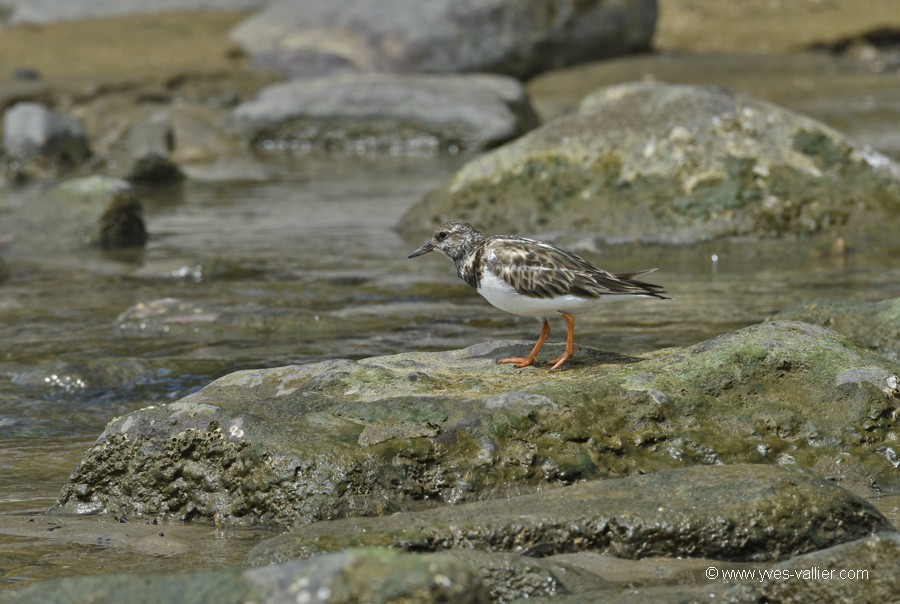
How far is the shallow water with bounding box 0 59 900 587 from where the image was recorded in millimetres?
6391

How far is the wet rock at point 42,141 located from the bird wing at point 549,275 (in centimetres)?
1419

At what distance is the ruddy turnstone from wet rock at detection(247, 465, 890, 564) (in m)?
1.53

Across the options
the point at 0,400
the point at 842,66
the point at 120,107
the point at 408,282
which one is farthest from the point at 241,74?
the point at 0,400

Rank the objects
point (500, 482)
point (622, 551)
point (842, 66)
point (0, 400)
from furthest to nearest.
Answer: point (842, 66) < point (0, 400) < point (500, 482) < point (622, 551)

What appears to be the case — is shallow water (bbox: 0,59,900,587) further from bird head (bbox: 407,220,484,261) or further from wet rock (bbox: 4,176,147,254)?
bird head (bbox: 407,220,484,261)

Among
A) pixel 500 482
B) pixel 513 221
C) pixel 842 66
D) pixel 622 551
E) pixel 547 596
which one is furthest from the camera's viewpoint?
pixel 842 66

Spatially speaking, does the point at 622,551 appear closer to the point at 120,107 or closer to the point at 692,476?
the point at 692,476

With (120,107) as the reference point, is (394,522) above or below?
below

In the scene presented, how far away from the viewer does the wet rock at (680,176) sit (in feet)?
40.2

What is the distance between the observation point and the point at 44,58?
2494 centimetres

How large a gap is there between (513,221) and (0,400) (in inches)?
240

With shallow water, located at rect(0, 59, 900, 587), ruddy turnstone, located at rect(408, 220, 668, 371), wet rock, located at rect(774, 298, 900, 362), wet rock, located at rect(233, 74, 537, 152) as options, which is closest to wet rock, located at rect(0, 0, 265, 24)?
wet rock, located at rect(233, 74, 537, 152)

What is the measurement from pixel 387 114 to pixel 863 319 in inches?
540

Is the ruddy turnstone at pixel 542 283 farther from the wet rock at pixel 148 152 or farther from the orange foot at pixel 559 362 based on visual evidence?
the wet rock at pixel 148 152
